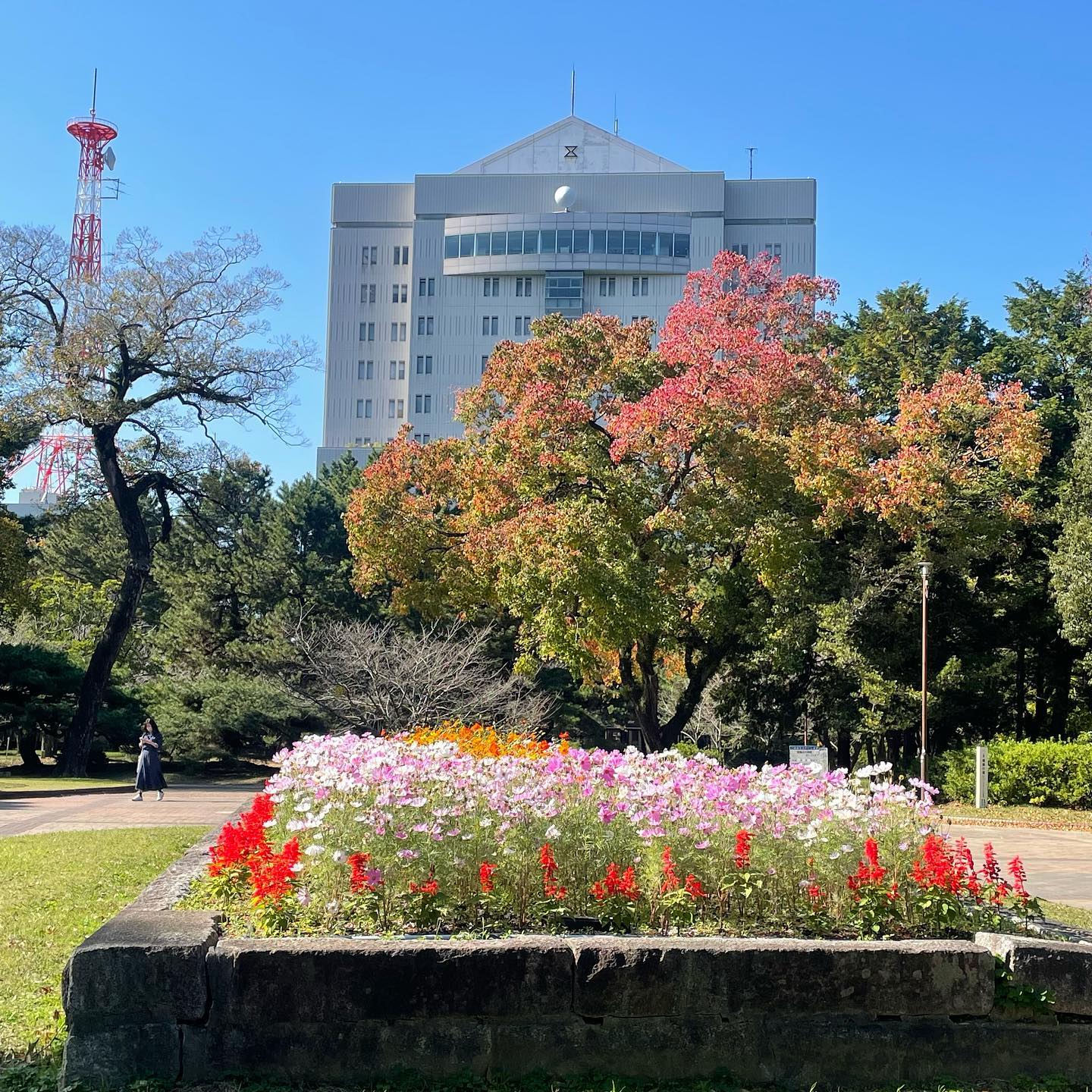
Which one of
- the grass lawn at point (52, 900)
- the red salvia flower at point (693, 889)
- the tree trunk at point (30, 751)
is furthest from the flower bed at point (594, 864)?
the tree trunk at point (30, 751)

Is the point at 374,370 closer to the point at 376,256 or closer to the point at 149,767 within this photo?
the point at 376,256

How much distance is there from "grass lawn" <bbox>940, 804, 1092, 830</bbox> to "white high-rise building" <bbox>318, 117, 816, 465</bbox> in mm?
60827

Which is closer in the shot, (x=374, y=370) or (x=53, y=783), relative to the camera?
(x=53, y=783)

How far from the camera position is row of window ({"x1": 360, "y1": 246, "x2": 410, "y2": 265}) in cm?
8625

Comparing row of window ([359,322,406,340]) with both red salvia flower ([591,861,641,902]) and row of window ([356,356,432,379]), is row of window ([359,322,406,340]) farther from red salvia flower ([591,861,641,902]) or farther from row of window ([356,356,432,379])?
red salvia flower ([591,861,641,902])

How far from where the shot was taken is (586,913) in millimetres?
5691

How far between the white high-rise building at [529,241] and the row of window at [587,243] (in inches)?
3.5

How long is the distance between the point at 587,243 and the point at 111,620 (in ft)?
190

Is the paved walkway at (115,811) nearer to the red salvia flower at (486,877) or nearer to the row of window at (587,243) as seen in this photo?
the red salvia flower at (486,877)

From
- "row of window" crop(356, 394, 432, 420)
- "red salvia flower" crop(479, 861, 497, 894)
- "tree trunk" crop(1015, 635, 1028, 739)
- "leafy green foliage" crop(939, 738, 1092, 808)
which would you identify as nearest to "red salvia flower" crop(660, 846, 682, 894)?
"red salvia flower" crop(479, 861, 497, 894)

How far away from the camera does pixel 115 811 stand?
19609 millimetres

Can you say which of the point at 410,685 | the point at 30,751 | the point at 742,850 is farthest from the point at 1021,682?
the point at 742,850

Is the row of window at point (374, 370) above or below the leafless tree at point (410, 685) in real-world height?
above

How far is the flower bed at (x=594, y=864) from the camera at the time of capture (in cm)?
547
